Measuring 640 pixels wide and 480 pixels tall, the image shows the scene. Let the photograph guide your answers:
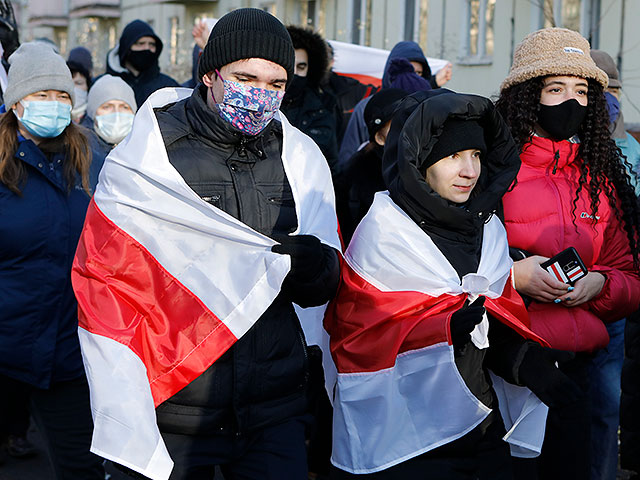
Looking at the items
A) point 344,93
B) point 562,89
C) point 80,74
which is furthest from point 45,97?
point 80,74

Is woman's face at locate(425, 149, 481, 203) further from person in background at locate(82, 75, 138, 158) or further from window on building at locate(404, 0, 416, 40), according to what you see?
window on building at locate(404, 0, 416, 40)

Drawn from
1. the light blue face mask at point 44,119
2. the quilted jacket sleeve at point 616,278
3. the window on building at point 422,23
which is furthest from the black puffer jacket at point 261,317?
the window on building at point 422,23

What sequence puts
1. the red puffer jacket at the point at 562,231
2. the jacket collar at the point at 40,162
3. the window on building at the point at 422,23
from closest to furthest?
the red puffer jacket at the point at 562,231
the jacket collar at the point at 40,162
the window on building at the point at 422,23

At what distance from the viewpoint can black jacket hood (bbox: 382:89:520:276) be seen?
350cm

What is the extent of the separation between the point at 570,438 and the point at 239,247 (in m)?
1.68

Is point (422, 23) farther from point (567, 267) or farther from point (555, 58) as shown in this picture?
point (567, 267)

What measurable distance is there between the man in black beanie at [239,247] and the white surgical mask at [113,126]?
3.51 m

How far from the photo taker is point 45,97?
16.5ft

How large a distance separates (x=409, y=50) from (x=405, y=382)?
14.1 feet

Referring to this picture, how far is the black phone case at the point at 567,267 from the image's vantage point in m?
3.84

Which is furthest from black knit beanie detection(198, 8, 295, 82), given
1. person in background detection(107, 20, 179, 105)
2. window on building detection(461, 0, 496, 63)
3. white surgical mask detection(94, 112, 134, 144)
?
window on building detection(461, 0, 496, 63)

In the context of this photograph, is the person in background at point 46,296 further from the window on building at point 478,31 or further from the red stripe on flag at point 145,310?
the window on building at point 478,31

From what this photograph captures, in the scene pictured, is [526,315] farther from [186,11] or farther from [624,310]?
[186,11]

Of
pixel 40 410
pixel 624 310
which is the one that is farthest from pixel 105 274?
pixel 624 310
